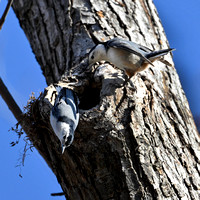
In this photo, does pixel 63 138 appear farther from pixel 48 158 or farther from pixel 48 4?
pixel 48 4

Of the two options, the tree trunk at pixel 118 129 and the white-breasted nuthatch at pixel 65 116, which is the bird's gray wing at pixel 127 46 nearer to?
the tree trunk at pixel 118 129

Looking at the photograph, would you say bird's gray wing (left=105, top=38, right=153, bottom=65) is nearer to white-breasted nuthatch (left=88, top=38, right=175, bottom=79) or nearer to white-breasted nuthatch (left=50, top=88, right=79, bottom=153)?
white-breasted nuthatch (left=88, top=38, right=175, bottom=79)

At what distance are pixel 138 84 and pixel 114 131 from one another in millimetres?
291

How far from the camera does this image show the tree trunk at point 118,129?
133 centimetres

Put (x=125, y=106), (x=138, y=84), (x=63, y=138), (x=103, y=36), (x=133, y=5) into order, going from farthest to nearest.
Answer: (x=133, y=5), (x=103, y=36), (x=138, y=84), (x=125, y=106), (x=63, y=138)

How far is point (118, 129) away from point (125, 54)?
47 cm

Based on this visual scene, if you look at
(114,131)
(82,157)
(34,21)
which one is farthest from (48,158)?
(34,21)

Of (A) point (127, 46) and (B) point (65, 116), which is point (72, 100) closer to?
(B) point (65, 116)

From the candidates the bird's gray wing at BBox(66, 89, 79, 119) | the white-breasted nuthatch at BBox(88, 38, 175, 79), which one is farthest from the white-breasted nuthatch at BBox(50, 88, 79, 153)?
the white-breasted nuthatch at BBox(88, 38, 175, 79)

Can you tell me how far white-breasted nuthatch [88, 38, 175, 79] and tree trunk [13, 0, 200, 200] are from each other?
→ 0.04 metres

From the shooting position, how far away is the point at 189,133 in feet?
5.20

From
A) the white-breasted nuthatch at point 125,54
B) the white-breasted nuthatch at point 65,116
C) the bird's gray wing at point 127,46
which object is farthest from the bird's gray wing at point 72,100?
the bird's gray wing at point 127,46

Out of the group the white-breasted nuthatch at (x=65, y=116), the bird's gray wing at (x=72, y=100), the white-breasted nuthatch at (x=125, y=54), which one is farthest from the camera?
the white-breasted nuthatch at (x=125, y=54)

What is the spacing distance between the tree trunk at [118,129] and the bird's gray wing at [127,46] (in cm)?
9
